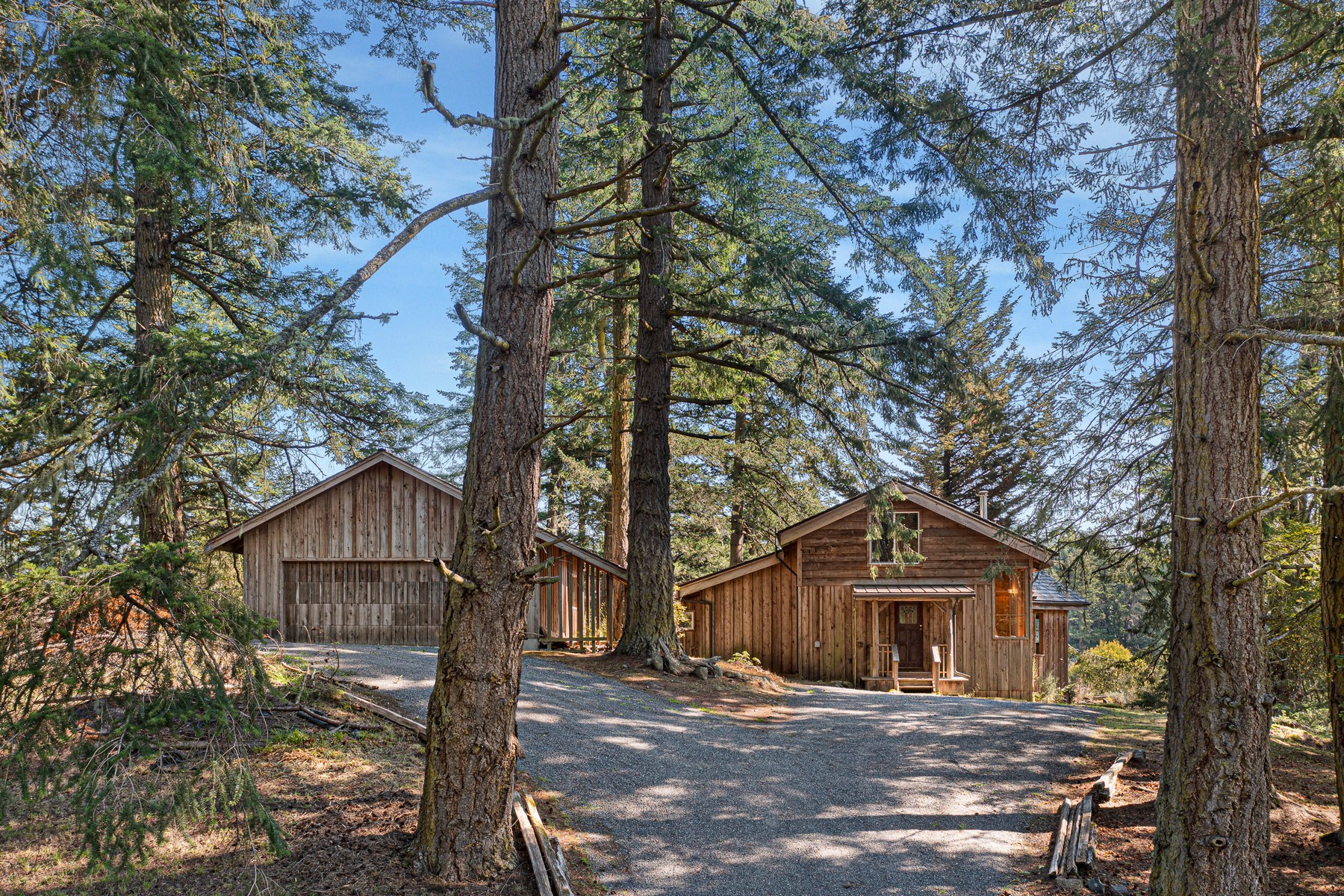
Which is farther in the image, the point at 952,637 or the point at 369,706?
the point at 952,637

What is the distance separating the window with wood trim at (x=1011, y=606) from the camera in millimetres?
20203

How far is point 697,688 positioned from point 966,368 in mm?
6358

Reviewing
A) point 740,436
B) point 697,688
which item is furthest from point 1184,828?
point 740,436

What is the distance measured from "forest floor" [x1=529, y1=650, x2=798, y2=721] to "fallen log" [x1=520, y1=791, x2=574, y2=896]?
5.39 m

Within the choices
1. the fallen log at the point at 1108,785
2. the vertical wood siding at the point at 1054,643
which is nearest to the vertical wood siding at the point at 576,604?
the fallen log at the point at 1108,785

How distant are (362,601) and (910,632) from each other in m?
14.7

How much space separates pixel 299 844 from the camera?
546cm

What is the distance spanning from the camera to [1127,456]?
9.76 m

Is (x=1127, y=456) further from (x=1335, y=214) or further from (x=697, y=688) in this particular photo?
(x=697, y=688)

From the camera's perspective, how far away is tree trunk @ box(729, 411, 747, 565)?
20.3 m

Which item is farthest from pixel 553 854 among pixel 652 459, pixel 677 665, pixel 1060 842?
pixel 652 459

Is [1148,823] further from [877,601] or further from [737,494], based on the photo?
[737,494]

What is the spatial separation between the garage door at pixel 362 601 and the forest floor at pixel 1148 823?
42.2 feet

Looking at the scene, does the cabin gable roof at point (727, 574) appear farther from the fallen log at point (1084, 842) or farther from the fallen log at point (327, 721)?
the fallen log at point (1084, 842)
